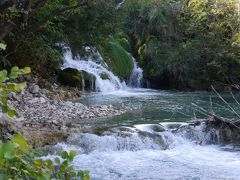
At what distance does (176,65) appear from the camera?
2056 cm

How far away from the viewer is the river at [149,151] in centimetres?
663

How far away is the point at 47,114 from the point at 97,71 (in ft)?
26.9

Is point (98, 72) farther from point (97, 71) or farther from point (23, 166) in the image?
point (23, 166)

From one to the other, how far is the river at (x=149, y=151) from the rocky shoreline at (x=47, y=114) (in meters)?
0.44

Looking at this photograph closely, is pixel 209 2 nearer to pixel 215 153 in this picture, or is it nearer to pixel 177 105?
pixel 177 105

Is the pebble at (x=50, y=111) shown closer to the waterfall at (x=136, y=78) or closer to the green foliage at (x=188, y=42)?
the waterfall at (x=136, y=78)

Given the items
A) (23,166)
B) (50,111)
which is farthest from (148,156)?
(23,166)

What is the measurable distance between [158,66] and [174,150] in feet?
41.1

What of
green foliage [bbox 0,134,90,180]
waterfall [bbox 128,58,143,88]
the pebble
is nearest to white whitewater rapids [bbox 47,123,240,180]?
the pebble

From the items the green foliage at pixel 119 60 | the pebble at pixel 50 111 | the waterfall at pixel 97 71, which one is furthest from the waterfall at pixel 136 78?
the pebble at pixel 50 111

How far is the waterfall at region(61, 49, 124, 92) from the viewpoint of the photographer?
17.8 m

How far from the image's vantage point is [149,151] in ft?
27.2

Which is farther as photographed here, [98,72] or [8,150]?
[98,72]

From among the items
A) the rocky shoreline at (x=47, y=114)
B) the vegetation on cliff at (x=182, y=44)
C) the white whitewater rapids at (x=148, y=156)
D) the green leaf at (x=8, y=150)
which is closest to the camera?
the green leaf at (x=8, y=150)
